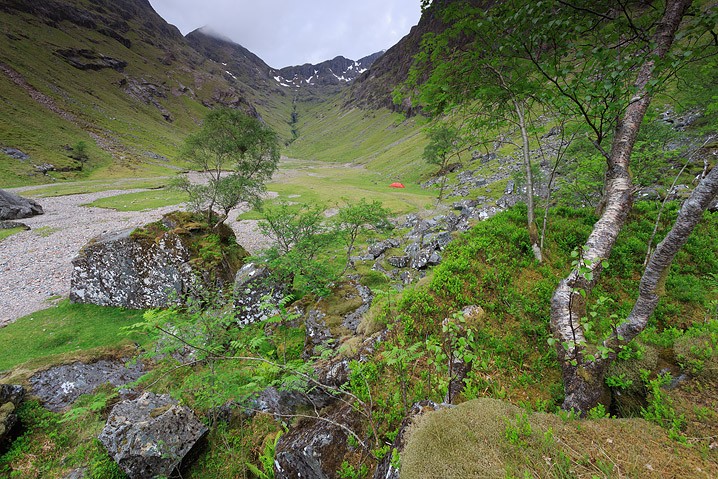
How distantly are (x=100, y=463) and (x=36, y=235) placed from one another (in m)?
32.5

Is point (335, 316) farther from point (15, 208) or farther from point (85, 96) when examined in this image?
point (85, 96)

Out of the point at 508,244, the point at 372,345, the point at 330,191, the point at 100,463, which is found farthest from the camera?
the point at 330,191

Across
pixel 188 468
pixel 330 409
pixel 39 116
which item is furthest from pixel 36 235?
pixel 39 116

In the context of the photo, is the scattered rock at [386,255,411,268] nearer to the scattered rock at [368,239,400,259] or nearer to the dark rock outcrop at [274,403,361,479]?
the scattered rock at [368,239,400,259]

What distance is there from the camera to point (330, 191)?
53250mm

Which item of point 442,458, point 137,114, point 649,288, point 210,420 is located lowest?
point 210,420

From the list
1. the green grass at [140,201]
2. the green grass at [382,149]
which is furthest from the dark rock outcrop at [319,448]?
the green grass at [382,149]

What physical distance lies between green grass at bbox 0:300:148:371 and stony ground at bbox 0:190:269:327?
1876 millimetres

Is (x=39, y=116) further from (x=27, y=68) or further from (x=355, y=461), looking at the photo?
(x=355, y=461)

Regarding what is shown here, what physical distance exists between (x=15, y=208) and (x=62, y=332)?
1309 inches

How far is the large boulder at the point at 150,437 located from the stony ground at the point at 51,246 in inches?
353

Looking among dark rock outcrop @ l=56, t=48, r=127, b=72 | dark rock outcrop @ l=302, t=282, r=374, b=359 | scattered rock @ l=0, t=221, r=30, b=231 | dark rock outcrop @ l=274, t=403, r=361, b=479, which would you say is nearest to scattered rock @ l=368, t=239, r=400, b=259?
dark rock outcrop @ l=302, t=282, r=374, b=359

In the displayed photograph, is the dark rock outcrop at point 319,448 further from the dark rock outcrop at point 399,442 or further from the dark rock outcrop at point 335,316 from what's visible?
the dark rock outcrop at point 335,316

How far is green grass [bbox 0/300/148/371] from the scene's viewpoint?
11.2 metres
